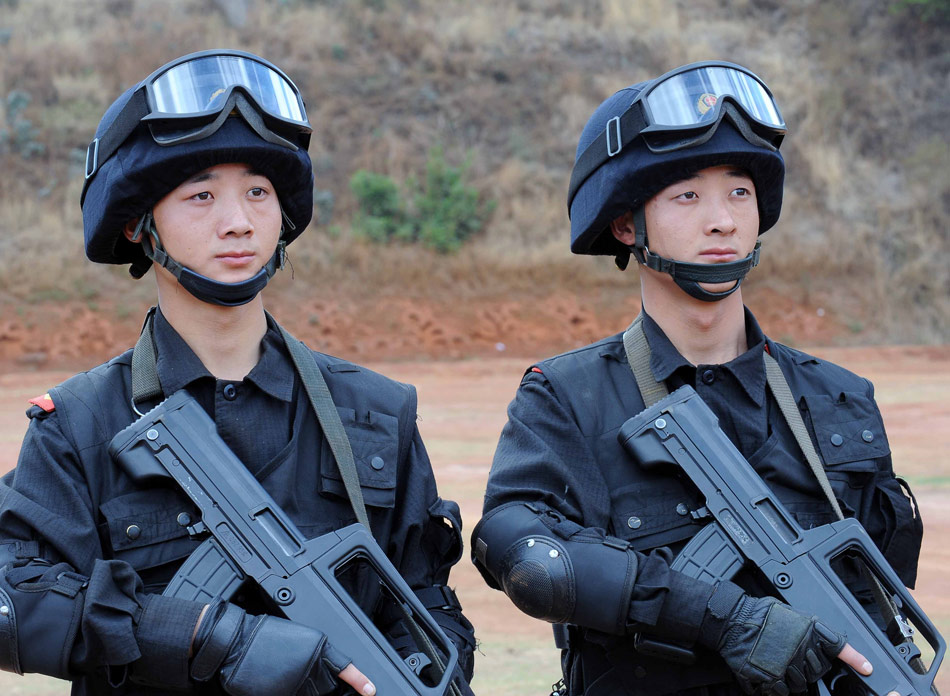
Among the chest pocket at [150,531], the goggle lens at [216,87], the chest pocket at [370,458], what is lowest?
the chest pocket at [150,531]

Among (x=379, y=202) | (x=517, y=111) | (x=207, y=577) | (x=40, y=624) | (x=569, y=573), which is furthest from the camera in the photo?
(x=517, y=111)

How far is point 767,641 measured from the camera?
3020mm

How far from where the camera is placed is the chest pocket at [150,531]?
9.89 feet

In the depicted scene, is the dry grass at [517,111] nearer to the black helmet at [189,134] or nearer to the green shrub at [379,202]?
the green shrub at [379,202]

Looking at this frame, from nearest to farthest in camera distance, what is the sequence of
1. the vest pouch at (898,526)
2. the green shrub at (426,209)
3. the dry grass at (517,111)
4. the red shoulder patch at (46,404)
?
the red shoulder patch at (46,404) → the vest pouch at (898,526) → the dry grass at (517,111) → the green shrub at (426,209)

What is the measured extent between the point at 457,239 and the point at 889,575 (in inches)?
750

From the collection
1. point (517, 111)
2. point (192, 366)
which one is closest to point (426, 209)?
point (517, 111)

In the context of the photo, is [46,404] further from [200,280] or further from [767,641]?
[767,641]

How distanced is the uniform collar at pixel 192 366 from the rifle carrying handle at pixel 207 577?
0.45 meters

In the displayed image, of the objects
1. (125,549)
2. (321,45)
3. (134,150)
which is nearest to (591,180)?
(134,150)

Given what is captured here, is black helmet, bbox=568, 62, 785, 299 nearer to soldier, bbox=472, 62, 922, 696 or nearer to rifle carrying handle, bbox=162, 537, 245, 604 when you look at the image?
soldier, bbox=472, 62, 922, 696

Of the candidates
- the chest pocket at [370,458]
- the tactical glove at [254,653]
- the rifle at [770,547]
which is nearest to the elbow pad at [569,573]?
the rifle at [770,547]

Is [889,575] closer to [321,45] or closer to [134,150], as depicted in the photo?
[134,150]

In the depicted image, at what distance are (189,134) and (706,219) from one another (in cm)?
142
